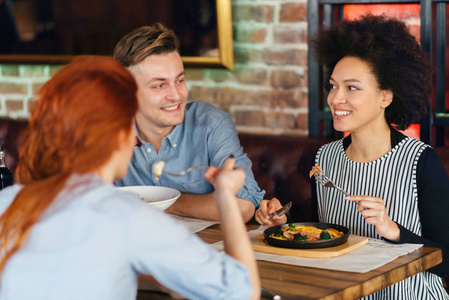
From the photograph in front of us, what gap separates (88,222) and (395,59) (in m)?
1.50

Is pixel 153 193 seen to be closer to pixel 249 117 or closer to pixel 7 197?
pixel 7 197

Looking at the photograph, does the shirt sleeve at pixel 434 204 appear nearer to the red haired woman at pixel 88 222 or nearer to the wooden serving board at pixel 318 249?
the wooden serving board at pixel 318 249

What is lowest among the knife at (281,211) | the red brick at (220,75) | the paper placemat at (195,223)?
the paper placemat at (195,223)

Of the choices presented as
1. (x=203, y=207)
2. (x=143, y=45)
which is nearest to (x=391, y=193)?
(x=203, y=207)

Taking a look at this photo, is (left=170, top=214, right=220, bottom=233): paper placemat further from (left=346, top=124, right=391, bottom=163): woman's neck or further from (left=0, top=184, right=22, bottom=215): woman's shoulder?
(left=0, top=184, right=22, bottom=215): woman's shoulder

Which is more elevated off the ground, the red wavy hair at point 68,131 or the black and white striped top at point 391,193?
the red wavy hair at point 68,131

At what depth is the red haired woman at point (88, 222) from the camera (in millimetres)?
1268

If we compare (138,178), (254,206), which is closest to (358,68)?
(254,206)

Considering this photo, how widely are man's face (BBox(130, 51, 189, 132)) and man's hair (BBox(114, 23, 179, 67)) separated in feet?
0.07

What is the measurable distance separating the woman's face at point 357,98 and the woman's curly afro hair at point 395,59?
29mm

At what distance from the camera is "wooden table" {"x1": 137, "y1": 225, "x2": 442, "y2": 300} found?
162 cm

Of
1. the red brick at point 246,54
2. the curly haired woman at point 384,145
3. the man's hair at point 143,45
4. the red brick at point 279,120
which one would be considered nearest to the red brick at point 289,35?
the red brick at point 246,54

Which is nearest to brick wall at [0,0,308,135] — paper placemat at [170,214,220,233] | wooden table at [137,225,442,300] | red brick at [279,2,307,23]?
red brick at [279,2,307,23]

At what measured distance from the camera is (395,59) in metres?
2.40
